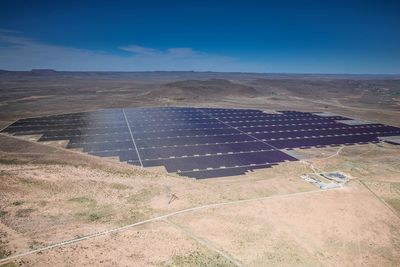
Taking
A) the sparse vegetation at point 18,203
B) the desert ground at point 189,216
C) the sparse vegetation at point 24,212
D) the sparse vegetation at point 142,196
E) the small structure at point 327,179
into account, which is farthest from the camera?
the small structure at point 327,179

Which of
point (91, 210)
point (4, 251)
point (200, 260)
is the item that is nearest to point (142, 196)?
point (91, 210)

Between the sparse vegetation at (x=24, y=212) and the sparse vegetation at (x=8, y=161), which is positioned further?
the sparse vegetation at (x=8, y=161)

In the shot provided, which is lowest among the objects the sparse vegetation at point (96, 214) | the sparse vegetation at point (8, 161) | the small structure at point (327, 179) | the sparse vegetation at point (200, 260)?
the sparse vegetation at point (200, 260)

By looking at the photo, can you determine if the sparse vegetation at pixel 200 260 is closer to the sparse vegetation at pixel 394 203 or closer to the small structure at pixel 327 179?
the small structure at pixel 327 179

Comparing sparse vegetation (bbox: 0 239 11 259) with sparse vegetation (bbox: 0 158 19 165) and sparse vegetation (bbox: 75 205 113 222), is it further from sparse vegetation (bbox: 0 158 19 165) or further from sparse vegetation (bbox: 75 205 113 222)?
sparse vegetation (bbox: 0 158 19 165)

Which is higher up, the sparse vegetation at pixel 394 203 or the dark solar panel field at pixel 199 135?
the dark solar panel field at pixel 199 135

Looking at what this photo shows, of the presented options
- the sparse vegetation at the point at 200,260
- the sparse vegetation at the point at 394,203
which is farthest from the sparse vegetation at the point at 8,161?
the sparse vegetation at the point at 394,203

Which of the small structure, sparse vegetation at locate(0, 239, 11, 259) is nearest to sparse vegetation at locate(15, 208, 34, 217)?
sparse vegetation at locate(0, 239, 11, 259)

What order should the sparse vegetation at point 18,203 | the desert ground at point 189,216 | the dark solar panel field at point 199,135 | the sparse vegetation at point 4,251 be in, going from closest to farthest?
the sparse vegetation at point 4,251 → the desert ground at point 189,216 → the sparse vegetation at point 18,203 → the dark solar panel field at point 199,135

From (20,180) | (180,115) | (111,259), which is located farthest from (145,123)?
(111,259)

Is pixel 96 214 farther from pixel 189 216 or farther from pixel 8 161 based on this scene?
pixel 8 161
